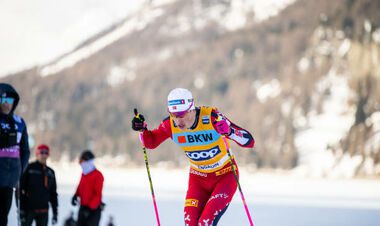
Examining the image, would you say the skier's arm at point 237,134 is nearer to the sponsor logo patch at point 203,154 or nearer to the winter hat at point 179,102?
the sponsor logo patch at point 203,154

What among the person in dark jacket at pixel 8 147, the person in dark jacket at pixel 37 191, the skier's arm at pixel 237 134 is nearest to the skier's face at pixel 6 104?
the person in dark jacket at pixel 8 147

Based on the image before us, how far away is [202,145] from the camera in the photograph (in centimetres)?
635

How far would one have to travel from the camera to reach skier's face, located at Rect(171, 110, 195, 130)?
6.18 m

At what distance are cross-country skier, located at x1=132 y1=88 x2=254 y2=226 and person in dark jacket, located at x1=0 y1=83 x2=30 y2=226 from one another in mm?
1309

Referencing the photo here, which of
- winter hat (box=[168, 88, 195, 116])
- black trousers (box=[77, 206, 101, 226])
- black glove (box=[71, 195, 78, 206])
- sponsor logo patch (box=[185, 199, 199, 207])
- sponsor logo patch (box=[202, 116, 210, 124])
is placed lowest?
black trousers (box=[77, 206, 101, 226])

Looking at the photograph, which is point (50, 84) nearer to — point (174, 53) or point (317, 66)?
point (174, 53)

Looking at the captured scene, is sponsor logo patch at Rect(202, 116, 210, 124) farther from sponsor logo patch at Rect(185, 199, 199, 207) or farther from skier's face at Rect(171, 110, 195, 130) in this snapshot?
sponsor logo patch at Rect(185, 199, 199, 207)

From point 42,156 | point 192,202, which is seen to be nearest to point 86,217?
point 42,156

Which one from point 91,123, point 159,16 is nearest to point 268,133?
point 91,123

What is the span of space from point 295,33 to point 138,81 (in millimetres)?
37650

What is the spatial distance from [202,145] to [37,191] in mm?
3313

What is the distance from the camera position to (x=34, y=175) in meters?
8.55

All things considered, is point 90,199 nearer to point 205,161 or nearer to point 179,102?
point 205,161

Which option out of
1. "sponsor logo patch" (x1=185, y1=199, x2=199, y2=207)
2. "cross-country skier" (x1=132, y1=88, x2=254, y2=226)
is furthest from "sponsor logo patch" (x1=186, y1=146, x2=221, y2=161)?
"sponsor logo patch" (x1=185, y1=199, x2=199, y2=207)
